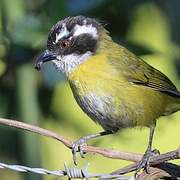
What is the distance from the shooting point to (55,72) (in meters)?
5.45

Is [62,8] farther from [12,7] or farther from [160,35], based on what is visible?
[160,35]

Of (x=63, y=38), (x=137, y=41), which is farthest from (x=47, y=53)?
(x=137, y=41)

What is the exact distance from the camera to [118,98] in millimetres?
4879

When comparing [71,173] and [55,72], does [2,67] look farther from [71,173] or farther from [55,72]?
[71,173]

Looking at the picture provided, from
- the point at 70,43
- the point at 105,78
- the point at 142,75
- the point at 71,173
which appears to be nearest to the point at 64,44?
the point at 70,43

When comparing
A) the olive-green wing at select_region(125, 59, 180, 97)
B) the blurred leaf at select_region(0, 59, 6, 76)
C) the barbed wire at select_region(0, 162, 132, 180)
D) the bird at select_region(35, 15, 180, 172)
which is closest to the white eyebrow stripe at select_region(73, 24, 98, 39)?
the bird at select_region(35, 15, 180, 172)

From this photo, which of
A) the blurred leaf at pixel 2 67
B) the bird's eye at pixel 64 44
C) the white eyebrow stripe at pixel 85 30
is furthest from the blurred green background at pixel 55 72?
the bird's eye at pixel 64 44

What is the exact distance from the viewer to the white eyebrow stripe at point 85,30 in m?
5.10

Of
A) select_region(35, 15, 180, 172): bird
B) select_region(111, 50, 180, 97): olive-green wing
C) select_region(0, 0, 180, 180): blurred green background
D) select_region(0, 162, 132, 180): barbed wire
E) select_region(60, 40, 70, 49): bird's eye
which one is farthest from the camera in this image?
select_region(0, 0, 180, 180): blurred green background

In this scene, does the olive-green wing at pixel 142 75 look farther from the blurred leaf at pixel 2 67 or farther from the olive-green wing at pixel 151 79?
the blurred leaf at pixel 2 67

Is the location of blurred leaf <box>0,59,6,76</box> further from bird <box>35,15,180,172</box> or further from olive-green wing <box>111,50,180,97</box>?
olive-green wing <box>111,50,180,97</box>

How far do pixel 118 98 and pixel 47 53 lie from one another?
535mm

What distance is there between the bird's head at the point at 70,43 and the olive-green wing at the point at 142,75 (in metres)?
0.23

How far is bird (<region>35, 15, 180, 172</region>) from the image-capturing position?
16.0 feet
